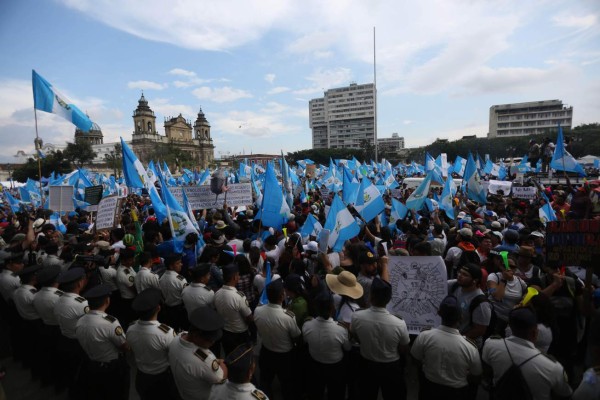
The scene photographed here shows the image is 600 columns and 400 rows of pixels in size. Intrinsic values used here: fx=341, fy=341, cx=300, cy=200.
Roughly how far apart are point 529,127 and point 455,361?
107320 millimetres

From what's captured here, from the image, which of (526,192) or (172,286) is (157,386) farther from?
(526,192)

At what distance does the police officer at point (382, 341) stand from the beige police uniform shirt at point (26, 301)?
4058mm

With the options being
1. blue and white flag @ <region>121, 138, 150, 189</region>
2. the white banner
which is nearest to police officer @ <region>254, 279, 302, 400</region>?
the white banner

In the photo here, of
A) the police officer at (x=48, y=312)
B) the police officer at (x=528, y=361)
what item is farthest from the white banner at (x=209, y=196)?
the police officer at (x=528, y=361)

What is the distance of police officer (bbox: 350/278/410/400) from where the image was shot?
309 centimetres

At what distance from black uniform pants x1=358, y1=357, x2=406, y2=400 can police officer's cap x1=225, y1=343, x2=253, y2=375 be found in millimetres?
1525

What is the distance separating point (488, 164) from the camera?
16.9 metres

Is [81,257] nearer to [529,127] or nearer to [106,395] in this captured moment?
[106,395]

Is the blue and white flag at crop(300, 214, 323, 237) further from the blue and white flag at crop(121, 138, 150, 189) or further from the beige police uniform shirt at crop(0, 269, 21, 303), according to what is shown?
the beige police uniform shirt at crop(0, 269, 21, 303)

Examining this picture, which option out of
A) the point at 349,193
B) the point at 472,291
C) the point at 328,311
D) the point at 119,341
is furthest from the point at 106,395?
the point at 349,193

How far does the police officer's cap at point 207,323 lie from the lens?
2.53 meters

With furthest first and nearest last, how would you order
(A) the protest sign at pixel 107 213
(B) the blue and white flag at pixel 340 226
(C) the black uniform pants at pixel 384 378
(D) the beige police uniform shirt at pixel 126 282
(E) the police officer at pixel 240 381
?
(A) the protest sign at pixel 107 213 → (B) the blue and white flag at pixel 340 226 → (D) the beige police uniform shirt at pixel 126 282 → (C) the black uniform pants at pixel 384 378 → (E) the police officer at pixel 240 381

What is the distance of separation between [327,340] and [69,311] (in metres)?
2.83

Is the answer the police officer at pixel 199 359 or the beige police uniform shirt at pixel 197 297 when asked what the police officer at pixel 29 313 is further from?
the police officer at pixel 199 359
